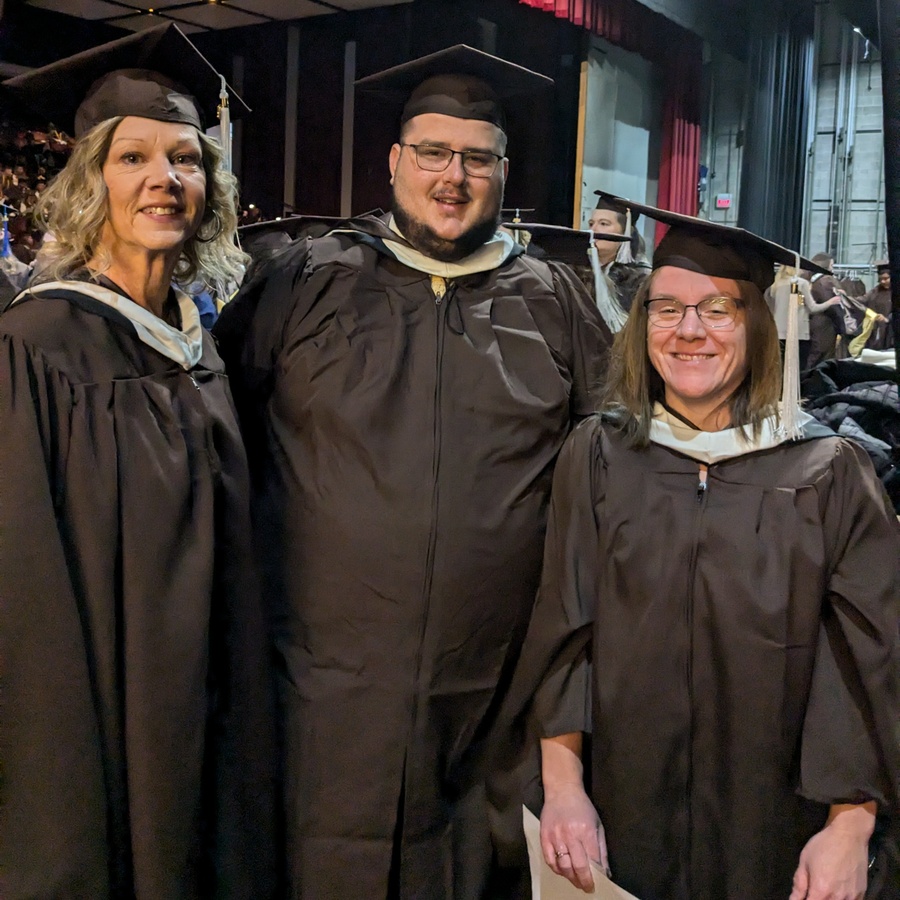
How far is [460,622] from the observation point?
79.8 inches

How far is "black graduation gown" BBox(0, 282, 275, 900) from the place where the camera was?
4.96 ft

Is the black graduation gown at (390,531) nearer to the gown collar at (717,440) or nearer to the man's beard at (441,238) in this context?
the man's beard at (441,238)

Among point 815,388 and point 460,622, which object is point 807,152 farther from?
point 460,622

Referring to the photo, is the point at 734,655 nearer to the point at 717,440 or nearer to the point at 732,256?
the point at 717,440

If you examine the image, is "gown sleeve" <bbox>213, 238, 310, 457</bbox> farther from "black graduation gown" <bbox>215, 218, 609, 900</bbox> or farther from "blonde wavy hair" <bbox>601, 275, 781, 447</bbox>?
"blonde wavy hair" <bbox>601, 275, 781, 447</bbox>

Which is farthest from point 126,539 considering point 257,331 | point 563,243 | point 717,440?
point 563,243

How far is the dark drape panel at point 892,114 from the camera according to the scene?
4.03ft

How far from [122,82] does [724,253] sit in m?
1.15

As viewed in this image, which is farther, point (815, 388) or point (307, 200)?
point (307, 200)

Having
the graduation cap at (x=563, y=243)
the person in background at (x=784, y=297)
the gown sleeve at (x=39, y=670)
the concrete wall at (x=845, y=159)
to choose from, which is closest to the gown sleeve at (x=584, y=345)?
the person in background at (x=784, y=297)

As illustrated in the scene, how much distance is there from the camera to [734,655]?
1609 mm

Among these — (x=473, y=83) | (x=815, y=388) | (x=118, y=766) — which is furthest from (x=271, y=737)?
(x=815, y=388)

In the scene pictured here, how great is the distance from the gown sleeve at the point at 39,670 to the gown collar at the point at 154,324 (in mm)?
147

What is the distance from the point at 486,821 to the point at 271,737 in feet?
1.82
